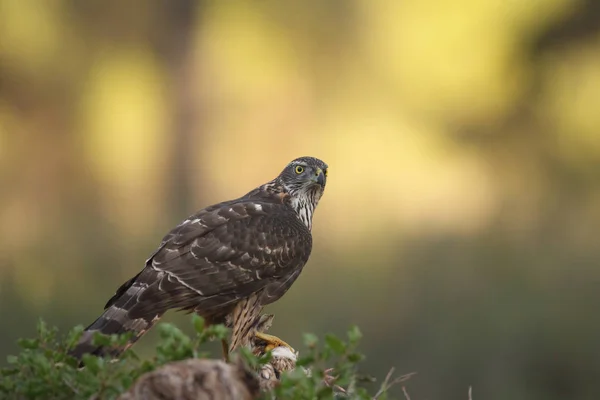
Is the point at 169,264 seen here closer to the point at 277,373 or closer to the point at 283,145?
the point at 277,373

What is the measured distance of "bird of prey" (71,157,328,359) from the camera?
5.01 meters

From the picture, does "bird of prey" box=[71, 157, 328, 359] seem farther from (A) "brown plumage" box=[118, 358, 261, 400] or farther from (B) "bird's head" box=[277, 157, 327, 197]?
(A) "brown plumage" box=[118, 358, 261, 400]

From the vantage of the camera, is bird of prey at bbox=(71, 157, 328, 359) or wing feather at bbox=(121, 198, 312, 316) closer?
bird of prey at bbox=(71, 157, 328, 359)

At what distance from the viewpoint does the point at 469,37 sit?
48.0 feet

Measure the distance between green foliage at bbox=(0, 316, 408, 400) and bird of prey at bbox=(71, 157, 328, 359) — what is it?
1684 mm

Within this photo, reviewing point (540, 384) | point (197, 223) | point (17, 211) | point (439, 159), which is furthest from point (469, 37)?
point (197, 223)

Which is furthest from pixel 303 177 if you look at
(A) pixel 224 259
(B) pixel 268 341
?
(B) pixel 268 341

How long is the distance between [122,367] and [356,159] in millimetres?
11262

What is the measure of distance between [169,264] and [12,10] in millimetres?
11858

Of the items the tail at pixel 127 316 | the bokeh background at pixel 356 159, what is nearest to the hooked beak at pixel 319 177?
the tail at pixel 127 316

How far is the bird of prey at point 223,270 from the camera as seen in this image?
5.01 metres

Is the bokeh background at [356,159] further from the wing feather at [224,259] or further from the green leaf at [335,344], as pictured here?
the green leaf at [335,344]

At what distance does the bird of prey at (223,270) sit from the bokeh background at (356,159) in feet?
19.0

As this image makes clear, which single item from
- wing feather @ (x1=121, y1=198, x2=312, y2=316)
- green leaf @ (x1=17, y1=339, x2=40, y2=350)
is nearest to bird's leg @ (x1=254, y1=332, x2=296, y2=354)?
wing feather @ (x1=121, y1=198, x2=312, y2=316)
